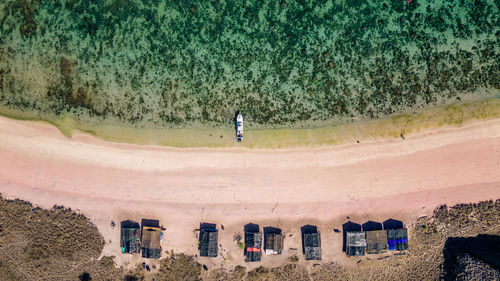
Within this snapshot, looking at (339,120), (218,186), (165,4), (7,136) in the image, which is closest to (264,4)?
(165,4)

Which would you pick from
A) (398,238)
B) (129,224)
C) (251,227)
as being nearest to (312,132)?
(251,227)

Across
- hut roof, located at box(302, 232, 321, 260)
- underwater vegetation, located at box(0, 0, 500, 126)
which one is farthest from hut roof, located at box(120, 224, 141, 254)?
hut roof, located at box(302, 232, 321, 260)

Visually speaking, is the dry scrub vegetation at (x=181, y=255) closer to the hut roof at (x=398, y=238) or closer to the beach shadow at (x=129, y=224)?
the hut roof at (x=398, y=238)

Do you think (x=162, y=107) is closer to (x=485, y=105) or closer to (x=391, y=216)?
(x=391, y=216)

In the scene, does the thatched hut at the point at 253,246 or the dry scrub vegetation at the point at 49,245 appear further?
the dry scrub vegetation at the point at 49,245

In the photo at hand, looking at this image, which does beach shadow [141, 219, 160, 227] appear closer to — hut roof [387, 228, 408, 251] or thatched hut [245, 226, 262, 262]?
thatched hut [245, 226, 262, 262]

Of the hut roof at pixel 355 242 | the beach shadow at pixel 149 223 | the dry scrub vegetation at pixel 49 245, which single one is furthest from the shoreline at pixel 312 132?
the hut roof at pixel 355 242
